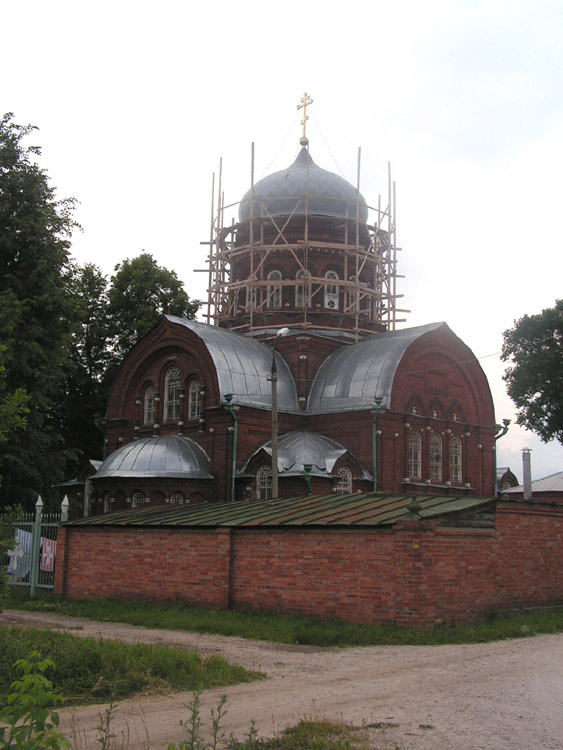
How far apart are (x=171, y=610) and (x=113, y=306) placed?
22101mm

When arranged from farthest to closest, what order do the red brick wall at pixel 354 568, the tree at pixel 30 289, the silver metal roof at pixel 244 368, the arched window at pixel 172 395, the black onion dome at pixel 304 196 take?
the black onion dome at pixel 304 196, the arched window at pixel 172 395, the silver metal roof at pixel 244 368, the tree at pixel 30 289, the red brick wall at pixel 354 568

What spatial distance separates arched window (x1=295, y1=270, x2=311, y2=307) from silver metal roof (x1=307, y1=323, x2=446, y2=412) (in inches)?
98.0

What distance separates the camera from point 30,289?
23094 mm

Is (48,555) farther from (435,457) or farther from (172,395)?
(435,457)

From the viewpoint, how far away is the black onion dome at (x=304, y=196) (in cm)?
3259

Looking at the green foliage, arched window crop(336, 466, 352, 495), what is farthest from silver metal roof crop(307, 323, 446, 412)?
the green foliage

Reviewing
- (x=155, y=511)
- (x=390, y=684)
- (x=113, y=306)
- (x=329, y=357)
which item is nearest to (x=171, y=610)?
(x=155, y=511)

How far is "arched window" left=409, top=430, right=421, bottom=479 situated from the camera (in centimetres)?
2738

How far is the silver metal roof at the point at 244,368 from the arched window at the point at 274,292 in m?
2.99

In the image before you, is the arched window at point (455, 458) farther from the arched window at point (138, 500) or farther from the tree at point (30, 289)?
the tree at point (30, 289)

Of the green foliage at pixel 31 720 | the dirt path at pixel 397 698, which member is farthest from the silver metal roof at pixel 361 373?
the green foliage at pixel 31 720

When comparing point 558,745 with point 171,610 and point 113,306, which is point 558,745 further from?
point 113,306

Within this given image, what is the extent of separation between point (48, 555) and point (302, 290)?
15.4 m

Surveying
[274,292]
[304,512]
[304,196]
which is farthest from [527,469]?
[304,196]
